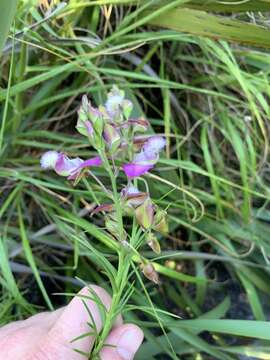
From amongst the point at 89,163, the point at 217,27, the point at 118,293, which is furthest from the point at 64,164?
the point at 217,27

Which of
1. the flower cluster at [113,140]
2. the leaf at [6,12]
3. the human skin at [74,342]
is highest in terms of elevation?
the leaf at [6,12]

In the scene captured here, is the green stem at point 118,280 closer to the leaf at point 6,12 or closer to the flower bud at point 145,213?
the flower bud at point 145,213

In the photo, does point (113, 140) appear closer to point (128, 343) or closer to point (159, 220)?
point (159, 220)

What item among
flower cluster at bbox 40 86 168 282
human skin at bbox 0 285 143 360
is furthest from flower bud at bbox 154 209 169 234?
human skin at bbox 0 285 143 360

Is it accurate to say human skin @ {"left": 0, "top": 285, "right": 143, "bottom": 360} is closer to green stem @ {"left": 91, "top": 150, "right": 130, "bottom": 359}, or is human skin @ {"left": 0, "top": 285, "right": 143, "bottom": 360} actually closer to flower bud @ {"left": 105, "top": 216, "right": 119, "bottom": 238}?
green stem @ {"left": 91, "top": 150, "right": 130, "bottom": 359}

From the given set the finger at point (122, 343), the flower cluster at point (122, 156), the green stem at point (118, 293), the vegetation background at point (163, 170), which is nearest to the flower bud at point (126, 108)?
the flower cluster at point (122, 156)

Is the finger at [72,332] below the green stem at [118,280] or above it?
below

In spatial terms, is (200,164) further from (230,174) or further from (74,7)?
(74,7)
